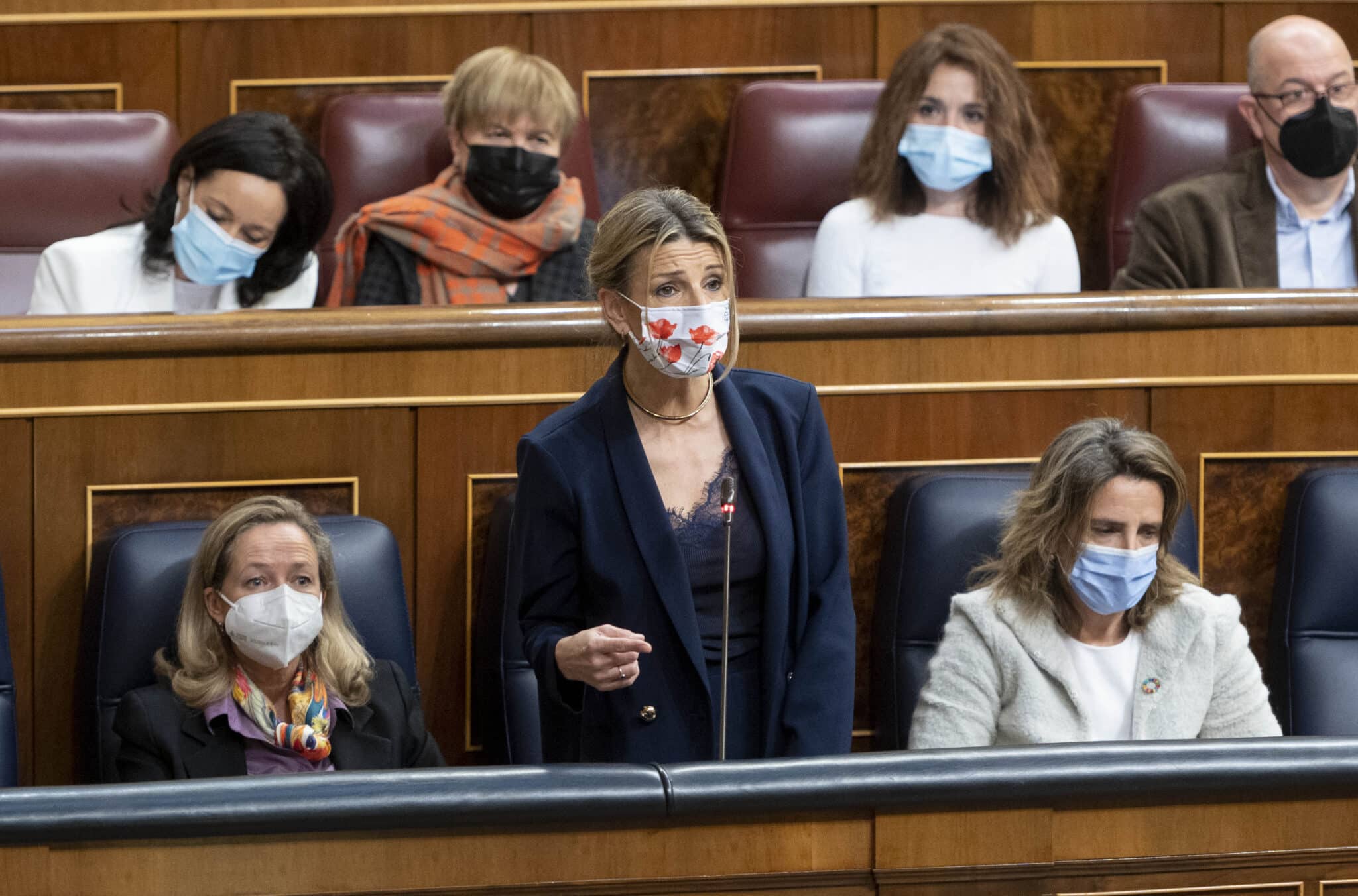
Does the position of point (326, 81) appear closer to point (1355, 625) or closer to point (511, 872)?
point (1355, 625)

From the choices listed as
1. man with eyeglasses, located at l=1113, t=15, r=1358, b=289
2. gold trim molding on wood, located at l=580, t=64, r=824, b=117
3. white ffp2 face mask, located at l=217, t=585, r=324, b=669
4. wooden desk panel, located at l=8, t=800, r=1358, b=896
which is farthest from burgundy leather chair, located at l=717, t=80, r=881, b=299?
wooden desk panel, located at l=8, t=800, r=1358, b=896

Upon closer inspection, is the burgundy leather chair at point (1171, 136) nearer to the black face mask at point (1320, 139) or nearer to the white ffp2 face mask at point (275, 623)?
the black face mask at point (1320, 139)

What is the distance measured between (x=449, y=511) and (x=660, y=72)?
2.51 feet

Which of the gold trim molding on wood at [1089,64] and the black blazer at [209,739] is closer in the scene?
the black blazer at [209,739]

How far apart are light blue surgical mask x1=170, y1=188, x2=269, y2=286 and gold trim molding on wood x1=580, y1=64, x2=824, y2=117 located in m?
0.53

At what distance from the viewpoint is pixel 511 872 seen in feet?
2.18

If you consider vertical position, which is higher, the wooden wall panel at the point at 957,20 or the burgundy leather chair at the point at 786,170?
the wooden wall panel at the point at 957,20

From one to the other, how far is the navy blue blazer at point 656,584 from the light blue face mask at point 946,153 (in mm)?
681

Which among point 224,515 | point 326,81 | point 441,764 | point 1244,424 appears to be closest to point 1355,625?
point 1244,424

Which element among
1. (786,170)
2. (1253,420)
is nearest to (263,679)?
(1253,420)

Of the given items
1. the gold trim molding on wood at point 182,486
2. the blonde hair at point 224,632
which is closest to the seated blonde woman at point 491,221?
the gold trim molding on wood at point 182,486

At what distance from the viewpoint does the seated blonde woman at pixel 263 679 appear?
1.07 metres

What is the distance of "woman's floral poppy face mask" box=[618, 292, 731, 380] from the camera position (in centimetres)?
95

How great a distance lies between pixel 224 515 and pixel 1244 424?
2.43 ft
